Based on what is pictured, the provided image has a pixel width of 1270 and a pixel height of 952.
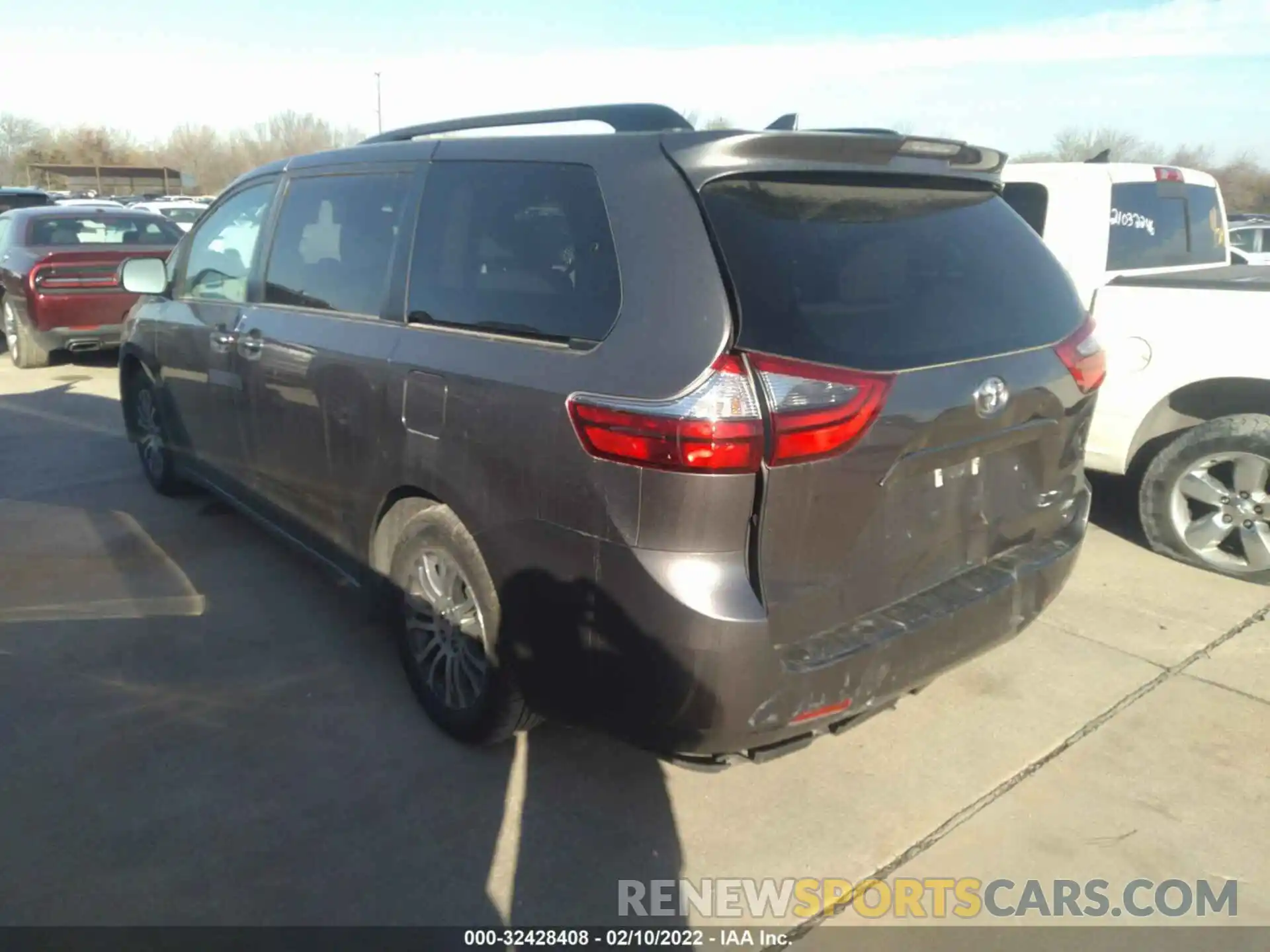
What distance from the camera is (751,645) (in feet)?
7.65

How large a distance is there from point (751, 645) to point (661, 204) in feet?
3.58

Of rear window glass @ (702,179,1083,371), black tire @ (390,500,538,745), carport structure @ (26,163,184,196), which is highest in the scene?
carport structure @ (26,163,184,196)

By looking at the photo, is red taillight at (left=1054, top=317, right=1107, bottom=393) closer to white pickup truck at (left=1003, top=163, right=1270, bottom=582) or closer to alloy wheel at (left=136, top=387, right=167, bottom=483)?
white pickup truck at (left=1003, top=163, right=1270, bottom=582)

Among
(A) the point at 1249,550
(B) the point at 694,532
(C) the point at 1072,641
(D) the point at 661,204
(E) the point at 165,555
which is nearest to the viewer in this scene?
(B) the point at 694,532

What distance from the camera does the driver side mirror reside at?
16.6 feet

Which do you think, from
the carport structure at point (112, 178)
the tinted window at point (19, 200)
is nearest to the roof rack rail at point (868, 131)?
the tinted window at point (19, 200)

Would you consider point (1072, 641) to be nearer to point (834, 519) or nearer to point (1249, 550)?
point (1249, 550)

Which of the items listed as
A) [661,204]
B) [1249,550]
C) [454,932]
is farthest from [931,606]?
[1249,550]

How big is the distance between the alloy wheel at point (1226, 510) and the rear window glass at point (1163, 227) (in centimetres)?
115

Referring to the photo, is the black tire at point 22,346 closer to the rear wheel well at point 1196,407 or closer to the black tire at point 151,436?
the black tire at point 151,436

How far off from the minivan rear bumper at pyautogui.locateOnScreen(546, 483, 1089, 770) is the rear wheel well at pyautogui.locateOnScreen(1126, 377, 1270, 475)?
2445mm

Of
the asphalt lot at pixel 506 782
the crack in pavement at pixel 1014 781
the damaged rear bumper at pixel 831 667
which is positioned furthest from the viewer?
the asphalt lot at pixel 506 782

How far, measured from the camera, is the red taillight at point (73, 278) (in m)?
9.55

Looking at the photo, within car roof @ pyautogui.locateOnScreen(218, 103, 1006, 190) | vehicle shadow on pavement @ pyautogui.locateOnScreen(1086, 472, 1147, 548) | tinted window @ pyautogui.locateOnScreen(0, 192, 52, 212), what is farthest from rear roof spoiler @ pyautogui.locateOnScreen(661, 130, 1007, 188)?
tinted window @ pyautogui.locateOnScreen(0, 192, 52, 212)
